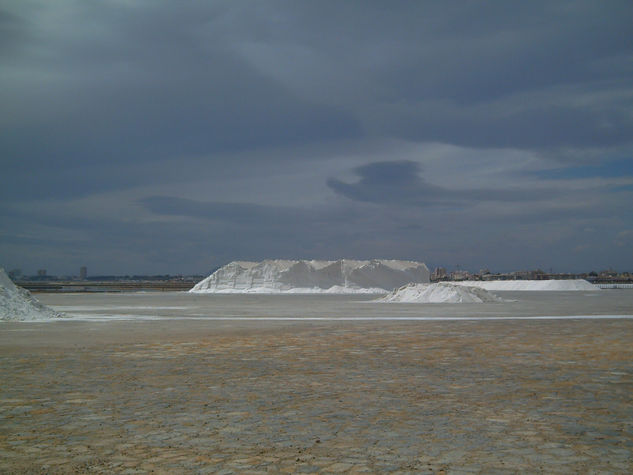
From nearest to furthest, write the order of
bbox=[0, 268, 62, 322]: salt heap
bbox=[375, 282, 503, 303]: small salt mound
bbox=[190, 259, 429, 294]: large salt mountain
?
bbox=[0, 268, 62, 322]: salt heap
bbox=[375, 282, 503, 303]: small salt mound
bbox=[190, 259, 429, 294]: large salt mountain

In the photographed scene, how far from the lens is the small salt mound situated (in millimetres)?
36625

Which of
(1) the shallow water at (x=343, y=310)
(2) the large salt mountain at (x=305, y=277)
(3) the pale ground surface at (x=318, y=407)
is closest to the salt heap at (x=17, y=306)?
(1) the shallow water at (x=343, y=310)

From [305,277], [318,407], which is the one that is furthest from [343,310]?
[305,277]

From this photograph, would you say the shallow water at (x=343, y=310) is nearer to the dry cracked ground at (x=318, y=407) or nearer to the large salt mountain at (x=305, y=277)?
the dry cracked ground at (x=318, y=407)

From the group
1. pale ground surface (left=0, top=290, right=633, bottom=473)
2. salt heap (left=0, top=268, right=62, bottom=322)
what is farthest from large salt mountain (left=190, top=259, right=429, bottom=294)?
pale ground surface (left=0, top=290, right=633, bottom=473)

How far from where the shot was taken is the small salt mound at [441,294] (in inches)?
1442

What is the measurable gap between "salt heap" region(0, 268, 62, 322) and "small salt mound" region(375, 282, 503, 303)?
2278 cm

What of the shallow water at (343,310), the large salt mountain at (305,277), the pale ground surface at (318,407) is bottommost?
the pale ground surface at (318,407)

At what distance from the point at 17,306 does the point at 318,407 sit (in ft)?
61.8

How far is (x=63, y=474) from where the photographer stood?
171 inches

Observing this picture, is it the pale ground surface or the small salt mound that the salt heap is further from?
the small salt mound

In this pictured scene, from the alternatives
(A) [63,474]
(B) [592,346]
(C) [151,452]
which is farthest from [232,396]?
(B) [592,346]

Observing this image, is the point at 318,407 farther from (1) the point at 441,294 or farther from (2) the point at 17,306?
(1) the point at 441,294

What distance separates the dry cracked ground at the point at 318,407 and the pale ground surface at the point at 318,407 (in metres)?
0.02
